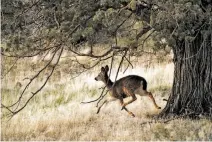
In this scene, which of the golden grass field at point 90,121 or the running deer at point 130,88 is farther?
the running deer at point 130,88

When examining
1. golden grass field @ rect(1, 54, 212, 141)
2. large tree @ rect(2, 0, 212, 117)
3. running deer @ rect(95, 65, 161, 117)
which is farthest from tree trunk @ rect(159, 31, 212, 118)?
running deer @ rect(95, 65, 161, 117)

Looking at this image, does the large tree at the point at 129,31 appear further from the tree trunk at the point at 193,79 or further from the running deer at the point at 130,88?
the running deer at the point at 130,88

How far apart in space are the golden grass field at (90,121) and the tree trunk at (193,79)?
0.50m

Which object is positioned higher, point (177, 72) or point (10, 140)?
point (177, 72)

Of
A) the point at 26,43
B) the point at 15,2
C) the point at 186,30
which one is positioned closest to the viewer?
the point at 186,30

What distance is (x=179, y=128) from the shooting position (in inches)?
406

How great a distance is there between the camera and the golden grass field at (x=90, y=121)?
10180mm

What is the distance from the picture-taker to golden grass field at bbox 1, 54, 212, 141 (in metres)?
10.2

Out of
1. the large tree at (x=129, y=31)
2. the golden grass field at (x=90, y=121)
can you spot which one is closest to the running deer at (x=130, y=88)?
the golden grass field at (x=90, y=121)

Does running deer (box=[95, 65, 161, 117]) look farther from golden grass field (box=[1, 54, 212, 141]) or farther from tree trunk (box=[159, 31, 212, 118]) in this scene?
tree trunk (box=[159, 31, 212, 118])

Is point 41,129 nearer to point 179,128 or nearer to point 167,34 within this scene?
point 179,128

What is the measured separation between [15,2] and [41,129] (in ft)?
8.50

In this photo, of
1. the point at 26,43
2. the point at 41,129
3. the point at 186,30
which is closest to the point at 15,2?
the point at 26,43

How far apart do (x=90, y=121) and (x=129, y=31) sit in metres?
2.26
